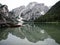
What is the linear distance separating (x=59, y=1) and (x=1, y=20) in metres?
139

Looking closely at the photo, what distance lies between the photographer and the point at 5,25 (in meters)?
46.1

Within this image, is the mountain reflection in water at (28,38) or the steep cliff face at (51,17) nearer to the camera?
the mountain reflection in water at (28,38)

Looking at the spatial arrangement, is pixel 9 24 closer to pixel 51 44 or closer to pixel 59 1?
pixel 51 44

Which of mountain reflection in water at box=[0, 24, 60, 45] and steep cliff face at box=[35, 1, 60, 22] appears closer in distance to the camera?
mountain reflection in water at box=[0, 24, 60, 45]

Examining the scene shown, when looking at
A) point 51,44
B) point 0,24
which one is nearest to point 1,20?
point 0,24

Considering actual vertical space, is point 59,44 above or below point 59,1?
below

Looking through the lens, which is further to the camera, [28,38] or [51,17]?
[51,17]

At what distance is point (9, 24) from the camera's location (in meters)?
46.7

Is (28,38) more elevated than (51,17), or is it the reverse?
(28,38)

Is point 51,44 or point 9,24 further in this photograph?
point 9,24

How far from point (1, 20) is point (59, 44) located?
123 ft

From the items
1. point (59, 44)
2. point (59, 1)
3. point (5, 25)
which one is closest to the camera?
point (59, 44)

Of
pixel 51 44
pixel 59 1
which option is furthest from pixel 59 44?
pixel 59 1

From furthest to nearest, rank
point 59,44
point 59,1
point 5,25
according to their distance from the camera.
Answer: point 59,1 → point 5,25 → point 59,44
